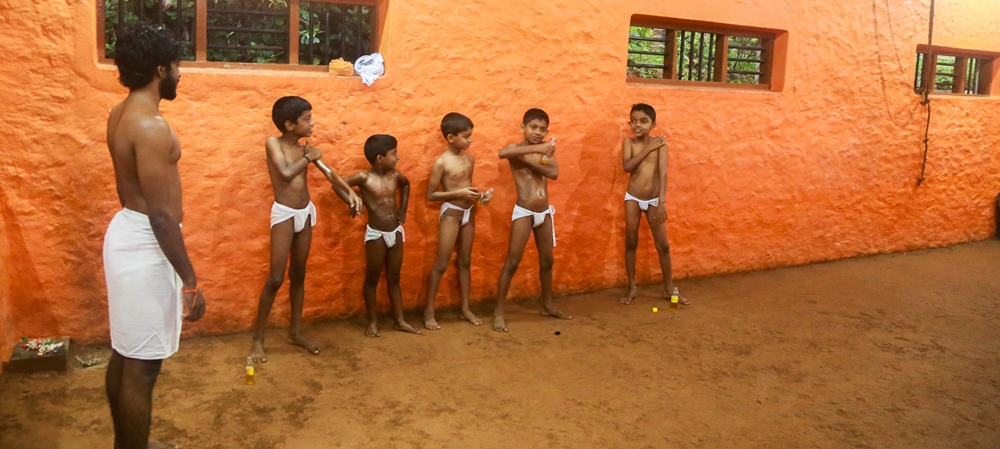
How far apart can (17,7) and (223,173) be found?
1.35 m

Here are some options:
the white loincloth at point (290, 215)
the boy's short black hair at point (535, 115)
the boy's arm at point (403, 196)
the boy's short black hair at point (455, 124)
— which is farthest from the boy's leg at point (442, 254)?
the white loincloth at point (290, 215)

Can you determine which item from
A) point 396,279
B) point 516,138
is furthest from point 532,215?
point 396,279

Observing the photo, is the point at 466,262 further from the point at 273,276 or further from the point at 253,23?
the point at 253,23

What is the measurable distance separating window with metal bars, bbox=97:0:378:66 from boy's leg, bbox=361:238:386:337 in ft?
4.25

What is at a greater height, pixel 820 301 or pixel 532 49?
pixel 532 49

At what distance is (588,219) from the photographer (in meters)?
6.14

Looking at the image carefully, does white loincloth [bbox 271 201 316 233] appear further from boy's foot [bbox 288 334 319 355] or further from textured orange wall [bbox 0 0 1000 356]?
boy's foot [bbox 288 334 319 355]

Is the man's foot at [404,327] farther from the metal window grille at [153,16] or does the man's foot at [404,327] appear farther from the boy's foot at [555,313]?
the metal window grille at [153,16]

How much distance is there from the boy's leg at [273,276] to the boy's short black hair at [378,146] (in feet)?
2.23

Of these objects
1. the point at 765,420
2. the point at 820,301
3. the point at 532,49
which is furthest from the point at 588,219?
the point at 765,420

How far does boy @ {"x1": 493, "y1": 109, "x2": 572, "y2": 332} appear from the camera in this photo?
5.25 meters

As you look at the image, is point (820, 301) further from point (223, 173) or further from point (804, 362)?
point (223, 173)

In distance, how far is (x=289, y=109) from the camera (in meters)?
4.40

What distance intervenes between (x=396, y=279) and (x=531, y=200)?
3.55 feet
